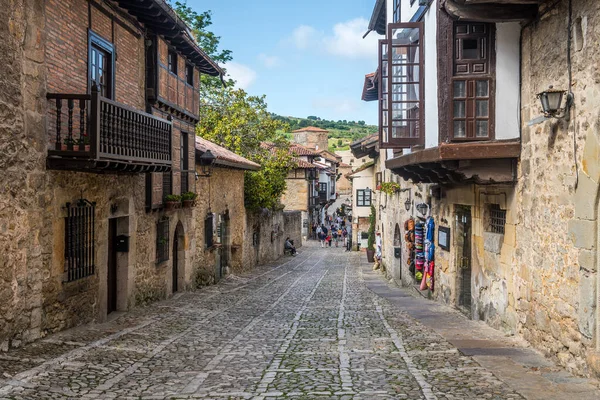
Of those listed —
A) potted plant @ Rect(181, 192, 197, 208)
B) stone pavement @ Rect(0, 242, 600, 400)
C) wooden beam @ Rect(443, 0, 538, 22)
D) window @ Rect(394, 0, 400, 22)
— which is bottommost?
stone pavement @ Rect(0, 242, 600, 400)

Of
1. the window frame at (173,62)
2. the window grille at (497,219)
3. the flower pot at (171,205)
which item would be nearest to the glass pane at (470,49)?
the window grille at (497,219)

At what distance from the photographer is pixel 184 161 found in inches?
727

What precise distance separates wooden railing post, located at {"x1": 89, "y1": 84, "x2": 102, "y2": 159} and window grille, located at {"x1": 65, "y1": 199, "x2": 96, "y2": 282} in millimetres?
1216

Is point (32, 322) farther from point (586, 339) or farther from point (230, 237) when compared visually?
point (230, 237)

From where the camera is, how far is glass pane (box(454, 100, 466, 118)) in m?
10.2

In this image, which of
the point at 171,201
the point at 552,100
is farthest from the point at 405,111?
the point at 552,100

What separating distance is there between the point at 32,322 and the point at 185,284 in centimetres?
950

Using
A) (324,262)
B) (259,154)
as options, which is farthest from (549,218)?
(324,262)

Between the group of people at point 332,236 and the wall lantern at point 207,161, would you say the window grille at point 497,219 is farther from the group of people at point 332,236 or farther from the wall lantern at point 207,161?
the group of people at point 332,236

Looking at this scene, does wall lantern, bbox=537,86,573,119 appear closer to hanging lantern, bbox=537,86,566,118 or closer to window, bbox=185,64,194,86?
hanging lantern, bbox=537,86,566,118

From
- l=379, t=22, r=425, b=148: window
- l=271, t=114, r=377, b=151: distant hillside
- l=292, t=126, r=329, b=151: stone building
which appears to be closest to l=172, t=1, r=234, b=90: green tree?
l=379, t=22, r=425, b=148: window

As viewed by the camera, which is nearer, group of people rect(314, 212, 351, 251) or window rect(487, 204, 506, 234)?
window rect(487, 204, 506, 234)

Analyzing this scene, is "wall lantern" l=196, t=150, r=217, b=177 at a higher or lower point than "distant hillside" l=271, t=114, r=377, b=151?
lower

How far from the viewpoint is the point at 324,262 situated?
118 feet
